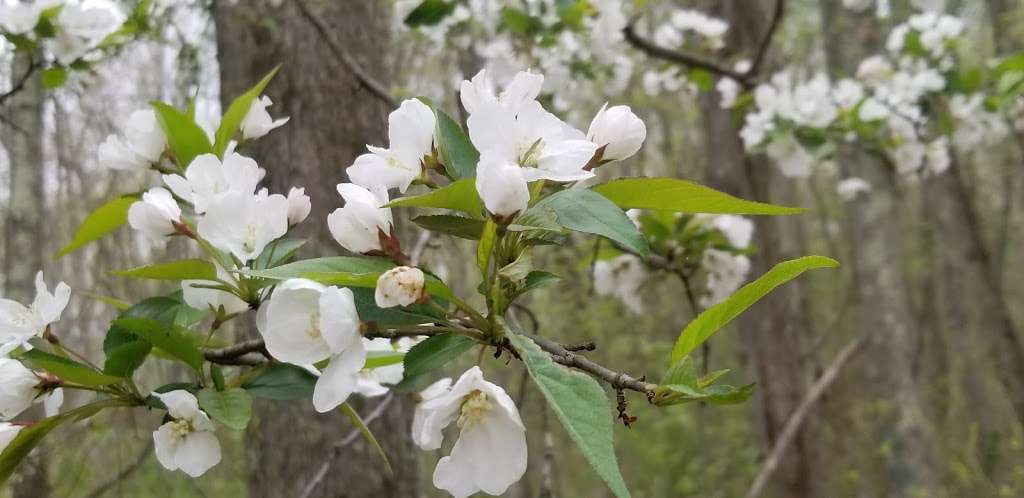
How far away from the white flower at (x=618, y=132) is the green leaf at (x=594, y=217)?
14cm

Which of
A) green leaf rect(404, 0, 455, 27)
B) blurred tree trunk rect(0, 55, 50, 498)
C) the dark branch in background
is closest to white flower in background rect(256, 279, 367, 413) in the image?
the dark branch in background

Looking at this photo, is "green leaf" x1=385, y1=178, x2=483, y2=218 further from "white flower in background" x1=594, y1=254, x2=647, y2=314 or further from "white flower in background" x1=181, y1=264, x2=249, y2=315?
"white flower in background" x1=594, y1=254, x2=647, y2=314

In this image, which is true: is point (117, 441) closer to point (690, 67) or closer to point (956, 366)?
point (690, 67)

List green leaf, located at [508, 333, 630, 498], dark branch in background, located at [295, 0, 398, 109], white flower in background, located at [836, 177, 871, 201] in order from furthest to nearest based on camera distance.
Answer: white flower in background, located at [836, 177, 871, 201] → dark branch in background, located at [295, 0, 398, 109] → green leaf, located at [508, 333, 630, 498]

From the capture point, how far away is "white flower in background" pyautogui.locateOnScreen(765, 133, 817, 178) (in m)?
3.02

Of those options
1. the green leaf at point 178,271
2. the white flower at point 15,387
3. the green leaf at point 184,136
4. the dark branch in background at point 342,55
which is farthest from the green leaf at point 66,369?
the dark branch in background at point 342,55

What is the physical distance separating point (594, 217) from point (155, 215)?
588mm

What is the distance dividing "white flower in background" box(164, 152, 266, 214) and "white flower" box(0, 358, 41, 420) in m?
0.27

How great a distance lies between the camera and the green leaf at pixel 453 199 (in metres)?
0.76

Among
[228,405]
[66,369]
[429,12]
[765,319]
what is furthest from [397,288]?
[765,319]

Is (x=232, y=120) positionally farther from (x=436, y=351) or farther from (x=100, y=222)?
(x=436, y=351)

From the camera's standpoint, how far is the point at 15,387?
36.2 inches

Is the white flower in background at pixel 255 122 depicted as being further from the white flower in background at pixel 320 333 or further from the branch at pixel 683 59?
the branch at pixel 683 59

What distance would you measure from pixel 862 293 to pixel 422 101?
167 inches
